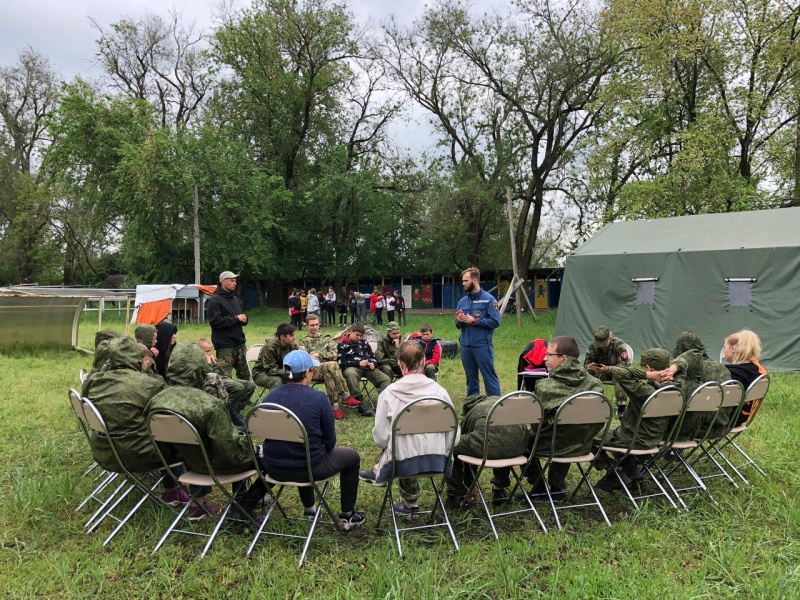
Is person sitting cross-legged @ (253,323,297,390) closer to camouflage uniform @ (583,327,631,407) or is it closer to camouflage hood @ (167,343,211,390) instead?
camouflage hood @ (167,343,211,390)

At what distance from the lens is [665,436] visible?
3881 millimetres

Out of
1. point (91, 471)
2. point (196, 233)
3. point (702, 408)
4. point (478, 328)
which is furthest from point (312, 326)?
point (196, 233)

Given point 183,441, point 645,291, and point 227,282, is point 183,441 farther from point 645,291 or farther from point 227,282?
point 645,291

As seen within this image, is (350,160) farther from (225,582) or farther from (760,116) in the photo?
(225,582)

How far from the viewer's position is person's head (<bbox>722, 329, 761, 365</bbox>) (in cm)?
461

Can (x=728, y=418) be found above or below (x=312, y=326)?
below

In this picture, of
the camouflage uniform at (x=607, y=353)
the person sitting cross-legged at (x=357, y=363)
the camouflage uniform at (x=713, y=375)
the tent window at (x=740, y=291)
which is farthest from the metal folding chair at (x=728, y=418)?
the tent window at (x=740, y=291)

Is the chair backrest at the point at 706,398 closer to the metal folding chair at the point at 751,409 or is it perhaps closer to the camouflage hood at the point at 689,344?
the metal folding chair at the point at 751,409

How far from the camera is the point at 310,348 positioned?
23.6ft

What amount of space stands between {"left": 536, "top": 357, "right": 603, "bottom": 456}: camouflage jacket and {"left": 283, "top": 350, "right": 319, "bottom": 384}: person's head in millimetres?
1485

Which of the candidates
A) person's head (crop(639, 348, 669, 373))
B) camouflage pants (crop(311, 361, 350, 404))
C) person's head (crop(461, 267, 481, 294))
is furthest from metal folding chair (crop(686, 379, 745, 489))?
camouflage pants (crop(311, 361, 350, 404))

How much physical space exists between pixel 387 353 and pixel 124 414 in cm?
443

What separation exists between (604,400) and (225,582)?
2396mm

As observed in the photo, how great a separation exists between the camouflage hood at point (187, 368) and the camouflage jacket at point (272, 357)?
9.59ft
